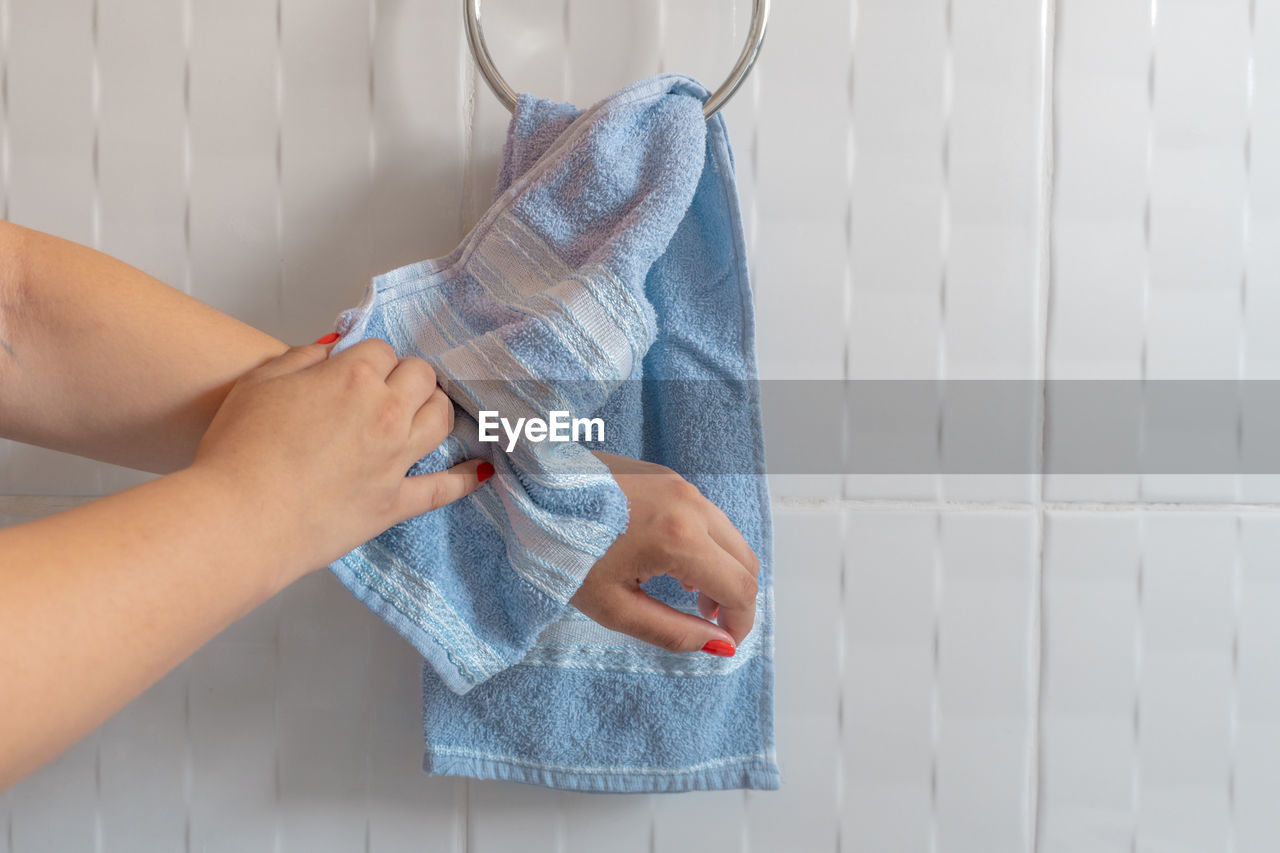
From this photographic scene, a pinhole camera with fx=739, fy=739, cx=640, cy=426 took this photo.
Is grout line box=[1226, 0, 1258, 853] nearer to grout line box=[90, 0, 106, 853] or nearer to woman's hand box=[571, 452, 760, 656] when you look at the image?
woman's hand box=[571, 452, 760, 656]

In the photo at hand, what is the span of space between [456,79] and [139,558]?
15.4 inches

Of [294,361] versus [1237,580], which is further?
[1237,580]

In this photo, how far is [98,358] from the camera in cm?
41

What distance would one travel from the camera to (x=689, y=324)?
1.55ft

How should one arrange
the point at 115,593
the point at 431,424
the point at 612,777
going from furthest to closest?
1. the point at 612,777
2. the point at 431,424
3. the point at 115,593

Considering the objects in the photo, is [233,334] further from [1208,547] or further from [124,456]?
[1208,547]

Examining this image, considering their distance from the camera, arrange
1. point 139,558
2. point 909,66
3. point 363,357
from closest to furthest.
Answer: point 139,558
point 363,357
point 909,66

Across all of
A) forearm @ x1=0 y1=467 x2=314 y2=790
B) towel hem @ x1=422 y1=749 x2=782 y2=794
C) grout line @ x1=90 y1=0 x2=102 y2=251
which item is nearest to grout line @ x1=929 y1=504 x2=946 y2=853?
towel hem @ x1=422 y1=749 x2=782 y2=794

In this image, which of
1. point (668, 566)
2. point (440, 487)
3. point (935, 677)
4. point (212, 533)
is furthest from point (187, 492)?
point (935, 677)

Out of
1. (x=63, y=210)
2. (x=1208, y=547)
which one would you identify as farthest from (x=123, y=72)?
(x=1208, y=547)

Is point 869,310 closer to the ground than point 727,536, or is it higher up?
higher up

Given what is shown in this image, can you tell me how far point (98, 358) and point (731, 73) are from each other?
Result: 41cm

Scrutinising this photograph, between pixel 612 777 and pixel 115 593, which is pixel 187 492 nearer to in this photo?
pixel 115 593

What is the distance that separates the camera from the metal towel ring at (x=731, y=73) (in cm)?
46
